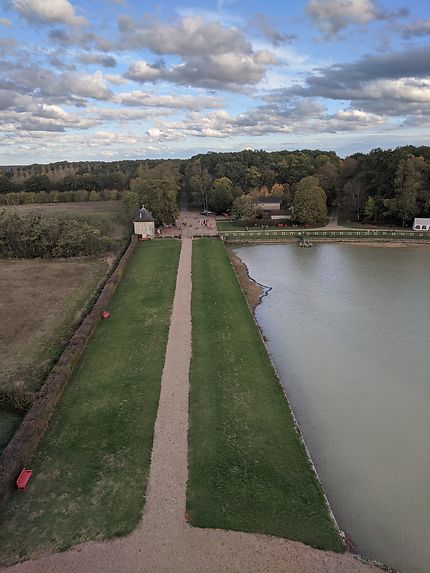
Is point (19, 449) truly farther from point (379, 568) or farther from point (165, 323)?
point (165, 323)

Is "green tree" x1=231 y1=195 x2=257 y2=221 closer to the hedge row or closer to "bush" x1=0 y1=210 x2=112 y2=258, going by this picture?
"bush" x1=0 y1=210 x2=112 y2=258

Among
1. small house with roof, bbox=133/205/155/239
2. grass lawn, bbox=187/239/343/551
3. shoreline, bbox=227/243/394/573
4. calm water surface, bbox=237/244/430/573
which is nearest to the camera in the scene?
shoreline, bbox=227/243/394/573

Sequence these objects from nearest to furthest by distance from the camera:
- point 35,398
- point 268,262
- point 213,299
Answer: point 35,398
point 213,299
point 268,262

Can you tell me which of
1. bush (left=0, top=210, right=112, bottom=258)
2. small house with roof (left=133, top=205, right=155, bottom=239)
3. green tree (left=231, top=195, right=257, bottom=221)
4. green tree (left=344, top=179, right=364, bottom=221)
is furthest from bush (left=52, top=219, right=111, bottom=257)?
green tree (left=344, top=179, right=364, bottom=221)

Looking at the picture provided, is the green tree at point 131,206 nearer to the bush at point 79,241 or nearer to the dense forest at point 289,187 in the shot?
the dense forest at point 289,187

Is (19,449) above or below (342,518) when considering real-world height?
above

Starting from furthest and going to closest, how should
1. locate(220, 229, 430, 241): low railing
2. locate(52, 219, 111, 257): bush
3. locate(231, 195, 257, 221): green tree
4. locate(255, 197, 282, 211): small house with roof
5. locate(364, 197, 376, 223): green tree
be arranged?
locate(255, 197, 282, 211): small house with roof < locate(231, 195, 257, 221): green tree < locate(364, 197, 376, 223): green tree < locate(220, 229, 430, 241): low railing < locate(52, 219, 111, 257): bush

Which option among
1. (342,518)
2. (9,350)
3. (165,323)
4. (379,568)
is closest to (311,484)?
(342,518)
